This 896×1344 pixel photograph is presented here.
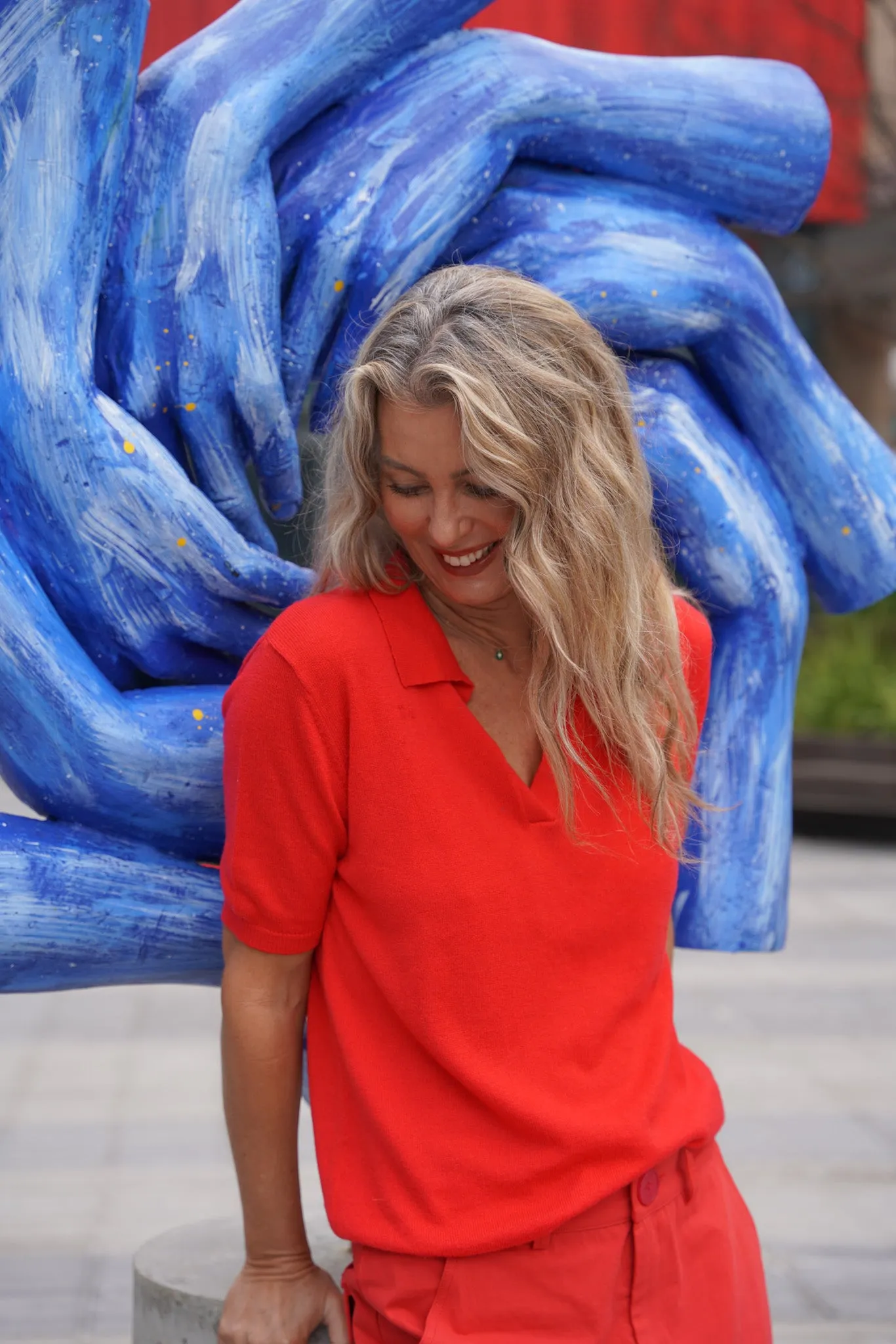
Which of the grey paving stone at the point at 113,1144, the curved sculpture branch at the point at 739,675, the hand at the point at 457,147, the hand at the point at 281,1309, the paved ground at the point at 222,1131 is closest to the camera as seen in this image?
the hand at the point at 281,1309


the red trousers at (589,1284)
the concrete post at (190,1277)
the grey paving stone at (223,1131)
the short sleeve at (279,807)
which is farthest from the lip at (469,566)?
the grey paving stone at (223,1131)

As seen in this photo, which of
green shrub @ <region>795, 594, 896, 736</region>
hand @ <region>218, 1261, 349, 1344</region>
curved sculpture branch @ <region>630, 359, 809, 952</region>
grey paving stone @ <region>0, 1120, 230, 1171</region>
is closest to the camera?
hand @ <region>218, 1261, 349, 1344</region>

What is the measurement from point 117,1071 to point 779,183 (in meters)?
2.74

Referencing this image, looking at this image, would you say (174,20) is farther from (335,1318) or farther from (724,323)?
(335,1318)

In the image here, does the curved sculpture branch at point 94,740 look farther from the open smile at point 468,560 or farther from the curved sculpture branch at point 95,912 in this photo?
the open smile at point 468,560

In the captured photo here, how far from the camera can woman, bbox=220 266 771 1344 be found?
1176 mm

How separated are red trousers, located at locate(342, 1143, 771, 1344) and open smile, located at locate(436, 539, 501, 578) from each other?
21.3 inches

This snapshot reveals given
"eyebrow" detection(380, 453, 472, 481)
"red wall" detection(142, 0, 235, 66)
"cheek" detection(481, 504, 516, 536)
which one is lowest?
"cheek" detection(481, 504, 516, 536)

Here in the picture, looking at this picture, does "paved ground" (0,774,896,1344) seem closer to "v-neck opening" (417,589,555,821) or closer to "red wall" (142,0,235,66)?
"v-neck opening" (417,589,555,821)

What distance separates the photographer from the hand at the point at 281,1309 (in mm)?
1268

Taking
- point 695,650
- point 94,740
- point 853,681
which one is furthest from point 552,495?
point 853,681

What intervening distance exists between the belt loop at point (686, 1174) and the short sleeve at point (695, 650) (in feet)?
1.28

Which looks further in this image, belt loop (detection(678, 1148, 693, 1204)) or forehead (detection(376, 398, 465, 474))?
belt loop (detection(678, 1148, 693, 1204))

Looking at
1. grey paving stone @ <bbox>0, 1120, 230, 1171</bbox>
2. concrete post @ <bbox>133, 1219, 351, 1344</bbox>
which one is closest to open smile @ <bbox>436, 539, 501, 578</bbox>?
concrete post @ <bbox>133, 1219, 351, 1344</bbox>
